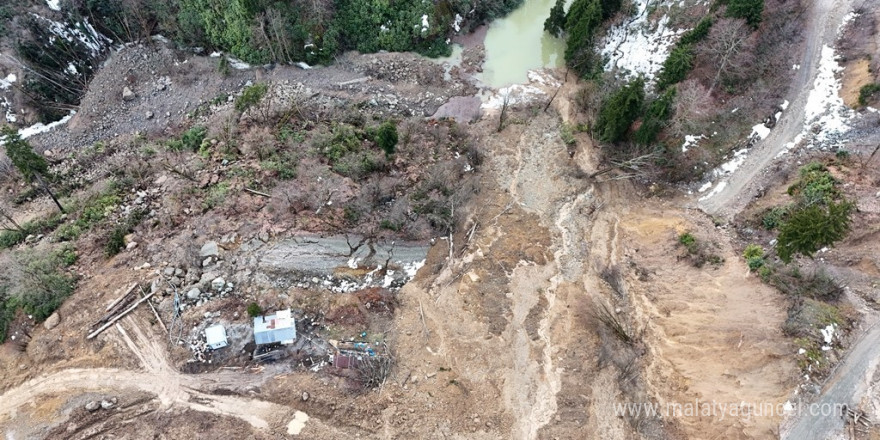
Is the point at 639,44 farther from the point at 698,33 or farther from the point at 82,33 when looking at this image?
the point at 82,33

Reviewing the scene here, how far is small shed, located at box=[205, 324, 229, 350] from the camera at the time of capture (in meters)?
25.3

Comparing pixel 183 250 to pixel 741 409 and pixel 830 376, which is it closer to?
pixel 741 409

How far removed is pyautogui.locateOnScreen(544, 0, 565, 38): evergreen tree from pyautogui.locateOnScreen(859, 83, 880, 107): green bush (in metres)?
26.0

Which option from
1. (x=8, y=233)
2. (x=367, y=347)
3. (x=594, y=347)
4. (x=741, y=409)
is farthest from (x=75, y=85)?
(x=741, y=409)

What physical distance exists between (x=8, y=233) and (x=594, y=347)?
1638 inches

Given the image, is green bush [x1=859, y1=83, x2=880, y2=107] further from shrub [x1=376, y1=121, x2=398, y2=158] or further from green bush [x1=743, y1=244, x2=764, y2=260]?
shrub [x1=376, y1=121, x2=398, y2=158]

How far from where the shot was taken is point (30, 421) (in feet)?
76.3

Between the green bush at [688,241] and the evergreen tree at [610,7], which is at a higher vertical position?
the evergreen tree at [610,7]

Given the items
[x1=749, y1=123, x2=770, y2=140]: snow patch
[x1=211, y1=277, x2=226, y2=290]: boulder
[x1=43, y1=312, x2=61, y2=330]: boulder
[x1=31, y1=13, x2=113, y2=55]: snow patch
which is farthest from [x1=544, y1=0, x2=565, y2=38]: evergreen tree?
[x1=43, y1=312, x2=61, y2=330]: boulder

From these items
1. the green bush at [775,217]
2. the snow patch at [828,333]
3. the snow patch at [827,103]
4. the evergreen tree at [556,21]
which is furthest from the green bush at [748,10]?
the snow patch at [828,333]

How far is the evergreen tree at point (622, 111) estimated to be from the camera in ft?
117

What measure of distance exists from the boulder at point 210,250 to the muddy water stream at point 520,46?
101 ft

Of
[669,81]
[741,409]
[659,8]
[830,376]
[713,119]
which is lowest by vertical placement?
[741,409]

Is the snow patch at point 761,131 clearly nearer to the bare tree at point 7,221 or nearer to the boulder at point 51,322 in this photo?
the boulder at point 51,322
